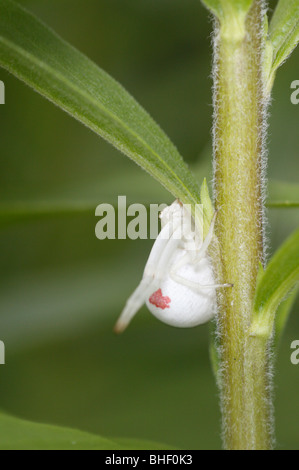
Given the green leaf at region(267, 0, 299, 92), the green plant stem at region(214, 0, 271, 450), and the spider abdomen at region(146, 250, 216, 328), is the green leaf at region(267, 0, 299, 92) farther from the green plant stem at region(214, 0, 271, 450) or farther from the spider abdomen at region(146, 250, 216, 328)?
the spider abdomen at region(146, 250, 216, 328)

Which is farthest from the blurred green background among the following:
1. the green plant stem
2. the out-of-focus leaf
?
the green plant stem

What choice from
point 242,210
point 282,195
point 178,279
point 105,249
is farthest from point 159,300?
point 105,249

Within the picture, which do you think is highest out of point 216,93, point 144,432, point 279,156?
point 279,156

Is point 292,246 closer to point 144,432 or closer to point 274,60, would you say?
point 274,60

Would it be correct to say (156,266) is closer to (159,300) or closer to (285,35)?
(159,300)

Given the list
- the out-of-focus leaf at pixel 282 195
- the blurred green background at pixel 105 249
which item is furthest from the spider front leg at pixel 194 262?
the blurred green background at pixel 105 249
